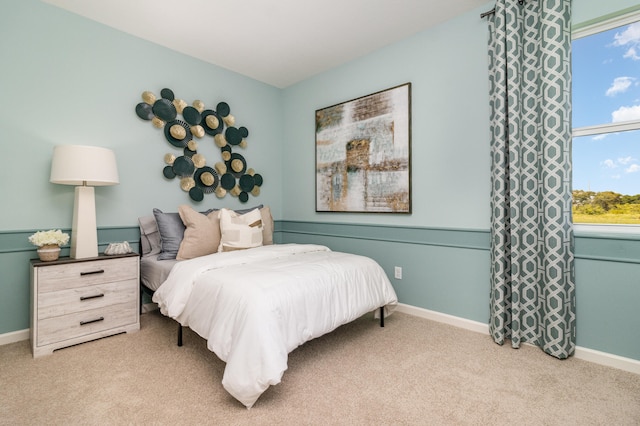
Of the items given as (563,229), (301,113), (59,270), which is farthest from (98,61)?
(563,229)

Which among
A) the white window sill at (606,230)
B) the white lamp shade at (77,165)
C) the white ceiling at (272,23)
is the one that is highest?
the white ceiling at (272,23)

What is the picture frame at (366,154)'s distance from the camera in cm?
298

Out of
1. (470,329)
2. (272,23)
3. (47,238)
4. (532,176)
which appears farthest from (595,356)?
(47,238)

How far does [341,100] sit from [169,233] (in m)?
2.31

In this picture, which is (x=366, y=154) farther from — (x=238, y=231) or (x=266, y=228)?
(x=238, y=231)

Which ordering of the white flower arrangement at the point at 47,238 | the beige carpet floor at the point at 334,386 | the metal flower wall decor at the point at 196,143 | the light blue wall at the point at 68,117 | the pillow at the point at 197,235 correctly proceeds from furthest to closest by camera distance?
1. the metal flower wall decor at the point at 196,143
2. the pillow at the point at 197,235
3. the light blue wall at the point at 68,117
4. the white flower arrangement at the point at 47,238
5. the beige carpet floor at the point at 334,386

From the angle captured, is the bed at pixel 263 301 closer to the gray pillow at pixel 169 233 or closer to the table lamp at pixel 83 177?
the gray pillow at pixel 169 233

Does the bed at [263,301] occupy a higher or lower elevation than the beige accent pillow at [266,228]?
lower

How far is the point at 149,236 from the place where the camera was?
116 inches

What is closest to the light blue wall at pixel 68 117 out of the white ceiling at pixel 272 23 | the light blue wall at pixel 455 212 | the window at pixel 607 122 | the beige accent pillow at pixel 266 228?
the white ceiling at pixel 272 23

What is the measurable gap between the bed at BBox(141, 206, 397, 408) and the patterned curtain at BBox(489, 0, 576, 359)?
930mm

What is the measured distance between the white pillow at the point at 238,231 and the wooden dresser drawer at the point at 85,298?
0.79 metres

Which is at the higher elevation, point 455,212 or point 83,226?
point 455,212

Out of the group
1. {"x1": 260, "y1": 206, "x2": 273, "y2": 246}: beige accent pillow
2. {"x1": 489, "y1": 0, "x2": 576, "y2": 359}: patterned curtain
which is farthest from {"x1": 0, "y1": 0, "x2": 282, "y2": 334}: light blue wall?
{"x1": 489, "y1": 0, "x2": 576, "y2": 359}: patterned curtain
